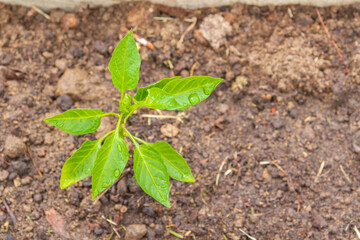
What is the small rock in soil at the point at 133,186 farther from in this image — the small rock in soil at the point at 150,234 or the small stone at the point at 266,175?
the small stone at the point at 266,175

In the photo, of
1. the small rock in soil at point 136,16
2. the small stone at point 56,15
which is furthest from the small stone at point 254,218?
the small stone at point 56,15

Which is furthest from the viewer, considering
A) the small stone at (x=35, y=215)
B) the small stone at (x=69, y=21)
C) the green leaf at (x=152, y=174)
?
the small stone at (x=69, y=21)

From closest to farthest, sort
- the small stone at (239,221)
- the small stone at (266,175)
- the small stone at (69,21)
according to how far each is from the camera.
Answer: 1. the small stone at (239,221)
2. the small stone at (266,175)
3. the small stone at (69,21)

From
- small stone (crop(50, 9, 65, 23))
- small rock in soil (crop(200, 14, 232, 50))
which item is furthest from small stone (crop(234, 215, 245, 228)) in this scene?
small stone (crop(50, 9, 65, 23))

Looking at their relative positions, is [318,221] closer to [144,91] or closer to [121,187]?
[121,187]

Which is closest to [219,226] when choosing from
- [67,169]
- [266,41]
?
[67,169]

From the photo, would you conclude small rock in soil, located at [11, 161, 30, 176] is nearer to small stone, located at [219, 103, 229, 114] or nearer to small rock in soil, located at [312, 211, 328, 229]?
small stone, located at [219, 103, 229, 114]

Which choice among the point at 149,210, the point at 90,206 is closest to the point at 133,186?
the point at 149,210
